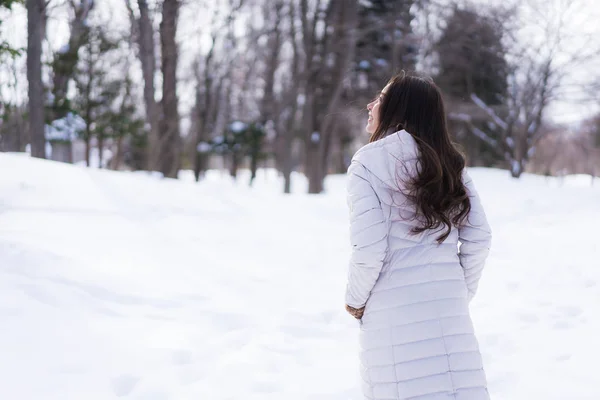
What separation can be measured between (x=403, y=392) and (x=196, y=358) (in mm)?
2322

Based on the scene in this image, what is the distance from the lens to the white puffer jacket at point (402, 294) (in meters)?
1.93

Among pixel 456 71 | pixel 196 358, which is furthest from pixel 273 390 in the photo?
pixel 456 71

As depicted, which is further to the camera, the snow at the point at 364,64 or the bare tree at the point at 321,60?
the snow at the point at 364,64

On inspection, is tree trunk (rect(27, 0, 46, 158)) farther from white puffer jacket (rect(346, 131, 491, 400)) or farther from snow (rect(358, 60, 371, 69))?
snow (rect(358, 60, 371, 69))

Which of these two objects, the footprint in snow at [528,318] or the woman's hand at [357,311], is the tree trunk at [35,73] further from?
the woman's hand at [357,311]

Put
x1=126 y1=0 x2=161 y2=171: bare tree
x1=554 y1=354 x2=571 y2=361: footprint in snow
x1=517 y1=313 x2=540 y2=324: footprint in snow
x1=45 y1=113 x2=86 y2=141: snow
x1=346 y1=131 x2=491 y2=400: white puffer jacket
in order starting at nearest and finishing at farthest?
x1=346 y1=131 x2=491 y2=400: white puffer jacket < x1=554 y1=354 x2=571 y2=361: footprint in snow < x1=517 y1=313 x2=540 y2=324: footprint in snow < x1=126 y1=0 x2=161 y2=171: bare tree < x1=45 y1=113 x2=86 y2=141: snow

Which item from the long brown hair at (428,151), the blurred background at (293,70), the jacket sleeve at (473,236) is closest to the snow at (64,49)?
the blurred background at (293,70)

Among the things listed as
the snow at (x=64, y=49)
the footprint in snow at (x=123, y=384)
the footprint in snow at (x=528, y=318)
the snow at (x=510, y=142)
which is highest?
the snow at (x=64, y=49)

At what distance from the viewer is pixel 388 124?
2107 millimetres

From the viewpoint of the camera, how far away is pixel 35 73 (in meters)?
10.4

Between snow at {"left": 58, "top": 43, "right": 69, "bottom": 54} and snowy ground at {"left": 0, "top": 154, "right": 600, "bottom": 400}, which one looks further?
snow at {"left": 58, "top": 43, "right": 69, "bottom": 54}

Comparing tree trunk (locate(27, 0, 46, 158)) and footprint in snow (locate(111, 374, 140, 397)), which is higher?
tree trunk (locate(27, 0, 46, 158))

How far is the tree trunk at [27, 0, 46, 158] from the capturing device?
33.2ft

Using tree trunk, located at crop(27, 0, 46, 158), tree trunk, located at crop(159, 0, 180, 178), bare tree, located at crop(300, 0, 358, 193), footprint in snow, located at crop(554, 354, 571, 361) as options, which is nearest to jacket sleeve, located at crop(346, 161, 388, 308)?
footprint in snow, located at crop(554, 354, 571, 361)
